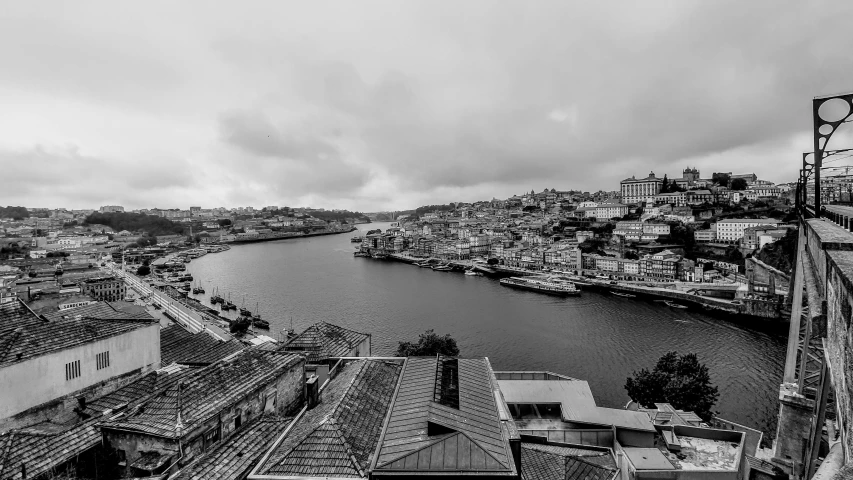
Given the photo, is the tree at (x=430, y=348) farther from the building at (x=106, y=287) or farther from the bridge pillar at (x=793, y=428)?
the building at (x=106, y=287)

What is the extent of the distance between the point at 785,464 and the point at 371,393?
21.9 ft

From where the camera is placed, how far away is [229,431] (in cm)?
482

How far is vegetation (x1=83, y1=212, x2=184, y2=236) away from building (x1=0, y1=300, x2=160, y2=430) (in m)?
88.9

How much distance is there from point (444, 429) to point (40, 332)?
5612 millimetres

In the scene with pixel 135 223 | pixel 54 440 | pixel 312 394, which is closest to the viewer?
pixel 54 440

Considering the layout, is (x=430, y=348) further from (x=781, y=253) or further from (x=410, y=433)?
(x=781, y=253)

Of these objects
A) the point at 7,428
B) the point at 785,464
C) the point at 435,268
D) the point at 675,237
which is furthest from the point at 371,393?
the point at 675,237

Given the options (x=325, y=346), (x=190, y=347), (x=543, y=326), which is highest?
(x=325, y=346)

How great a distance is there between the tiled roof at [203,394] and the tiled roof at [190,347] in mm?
2737

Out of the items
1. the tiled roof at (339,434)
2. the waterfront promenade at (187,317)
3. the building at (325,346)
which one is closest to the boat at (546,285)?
the waterfront promenade at (187,317)

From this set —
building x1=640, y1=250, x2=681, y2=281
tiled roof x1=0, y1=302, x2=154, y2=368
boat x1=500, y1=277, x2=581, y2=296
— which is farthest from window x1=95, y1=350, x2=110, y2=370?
building x1=640, y1=250, x2=681, y2=281

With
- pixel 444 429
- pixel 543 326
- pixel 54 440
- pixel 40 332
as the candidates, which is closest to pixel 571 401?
pixel 444 429

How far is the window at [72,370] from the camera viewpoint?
540 cm

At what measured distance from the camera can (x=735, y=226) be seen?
35.8 m
